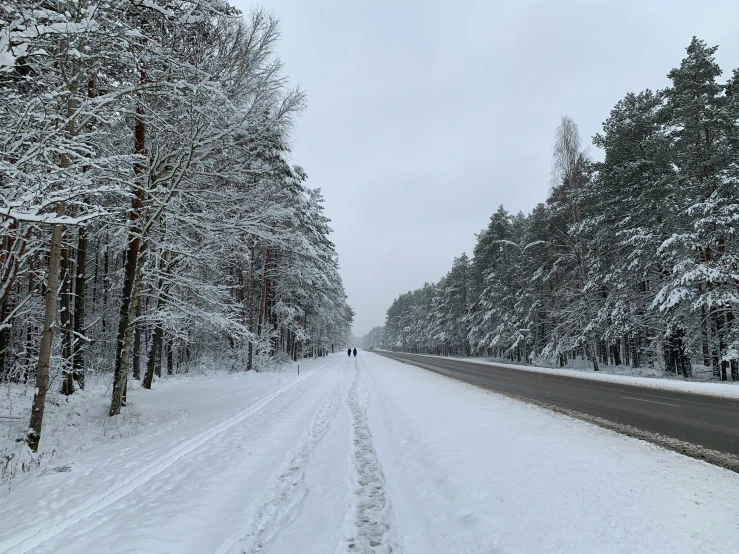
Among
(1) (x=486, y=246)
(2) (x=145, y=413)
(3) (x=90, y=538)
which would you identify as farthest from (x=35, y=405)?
(1) (x=486, y=246)

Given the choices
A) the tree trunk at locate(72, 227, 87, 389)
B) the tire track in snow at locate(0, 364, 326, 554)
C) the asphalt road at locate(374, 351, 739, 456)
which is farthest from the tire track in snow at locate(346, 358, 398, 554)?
the tree trunk at locate(72, 227, 87, 389)

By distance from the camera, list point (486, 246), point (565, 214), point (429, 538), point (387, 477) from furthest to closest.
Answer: point (486, 246), point (565, 214), point (387, 477), point (429, 538)

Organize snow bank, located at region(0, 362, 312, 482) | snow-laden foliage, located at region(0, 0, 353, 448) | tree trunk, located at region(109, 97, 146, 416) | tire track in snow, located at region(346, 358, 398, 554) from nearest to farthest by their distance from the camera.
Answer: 1. tire track in snow, located at region(346, 358, 398, 554)
2. snow-laden foliage, located at region(0, 0, 353, 448)
3. snow bank, located at region(0, 362, 312, 482)
4. tree trunk, located at region(109, 97, 146, 416)

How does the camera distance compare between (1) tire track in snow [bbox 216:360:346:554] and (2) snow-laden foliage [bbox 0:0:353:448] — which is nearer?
(1) tire track in snow [bbox 216:360:346:554]

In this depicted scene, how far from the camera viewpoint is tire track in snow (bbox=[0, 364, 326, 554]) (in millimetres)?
3445

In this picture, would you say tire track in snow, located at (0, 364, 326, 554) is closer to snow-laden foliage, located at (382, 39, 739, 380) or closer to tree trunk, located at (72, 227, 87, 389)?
tree trunk, located at (72, 227, 87, 389)

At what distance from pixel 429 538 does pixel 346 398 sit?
9.29m

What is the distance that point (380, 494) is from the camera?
4.68 m

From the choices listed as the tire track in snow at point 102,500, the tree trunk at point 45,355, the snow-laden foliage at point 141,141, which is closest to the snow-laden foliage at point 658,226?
the snow-laden foliage at point 141,141

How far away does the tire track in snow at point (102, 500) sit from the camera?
3445 millimetres

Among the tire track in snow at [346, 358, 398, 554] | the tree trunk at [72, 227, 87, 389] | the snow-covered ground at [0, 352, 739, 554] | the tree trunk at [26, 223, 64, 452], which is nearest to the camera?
the snow-covered ground at [0, 352, 739, 554]

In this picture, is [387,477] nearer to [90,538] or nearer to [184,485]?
[184,485]

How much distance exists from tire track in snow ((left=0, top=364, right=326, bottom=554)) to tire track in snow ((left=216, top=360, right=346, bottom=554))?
5.72 feet

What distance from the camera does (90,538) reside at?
353 centimetres
